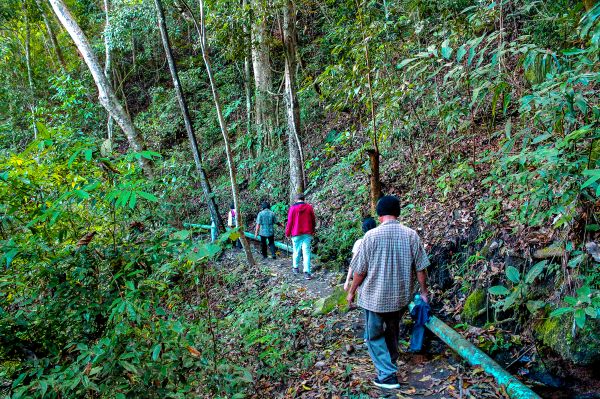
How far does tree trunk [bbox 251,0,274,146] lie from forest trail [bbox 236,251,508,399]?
34.6 ft

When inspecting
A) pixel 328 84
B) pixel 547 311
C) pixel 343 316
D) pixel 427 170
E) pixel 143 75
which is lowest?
pixel 343 316

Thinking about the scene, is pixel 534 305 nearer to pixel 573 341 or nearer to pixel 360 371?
pixel 573 341

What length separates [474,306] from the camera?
17.8ft

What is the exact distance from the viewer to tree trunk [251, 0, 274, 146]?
15086 millimetres

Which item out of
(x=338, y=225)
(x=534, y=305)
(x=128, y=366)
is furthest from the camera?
(x=338, y=225)

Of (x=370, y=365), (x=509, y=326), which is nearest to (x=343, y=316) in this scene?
(x=370, y=365)

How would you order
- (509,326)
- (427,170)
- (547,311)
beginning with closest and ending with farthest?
(547,311) < (509,326) < (427,170)

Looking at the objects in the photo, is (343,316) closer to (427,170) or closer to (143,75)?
(427,170)

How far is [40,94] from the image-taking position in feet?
78.2

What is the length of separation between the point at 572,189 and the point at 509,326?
1822 millimetres

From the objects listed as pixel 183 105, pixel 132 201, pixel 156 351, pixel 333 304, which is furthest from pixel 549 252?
pixel 183 105

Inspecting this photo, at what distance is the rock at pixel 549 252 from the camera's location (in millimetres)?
4551

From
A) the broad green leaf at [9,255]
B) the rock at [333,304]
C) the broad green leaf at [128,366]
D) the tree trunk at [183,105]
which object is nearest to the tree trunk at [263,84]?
the tree trunk at [183,105]

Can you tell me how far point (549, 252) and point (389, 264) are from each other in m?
2.03
